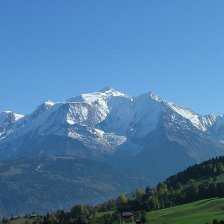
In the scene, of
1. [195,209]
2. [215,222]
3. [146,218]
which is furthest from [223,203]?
[215,222]

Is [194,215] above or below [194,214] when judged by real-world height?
below

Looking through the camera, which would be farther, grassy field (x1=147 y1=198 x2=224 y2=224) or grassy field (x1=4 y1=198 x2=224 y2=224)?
grassy field (x1=147 y1=198 x2=224 y2=224)

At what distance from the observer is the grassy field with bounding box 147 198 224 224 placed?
167950mm

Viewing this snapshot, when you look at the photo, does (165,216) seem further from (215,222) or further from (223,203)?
(215,222)

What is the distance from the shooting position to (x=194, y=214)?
7195 inches

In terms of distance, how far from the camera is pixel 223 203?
18850cm

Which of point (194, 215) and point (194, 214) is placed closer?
point (194, 215)

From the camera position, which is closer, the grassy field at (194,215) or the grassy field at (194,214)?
the grassy field at (194,215)

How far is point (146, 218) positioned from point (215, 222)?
1906 inches

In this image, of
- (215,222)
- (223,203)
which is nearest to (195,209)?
(223,203)

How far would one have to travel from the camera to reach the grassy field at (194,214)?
168m

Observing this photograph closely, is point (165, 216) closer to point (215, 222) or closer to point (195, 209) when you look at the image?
point (195, 209)

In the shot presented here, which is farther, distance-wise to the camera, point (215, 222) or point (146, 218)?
point (146, 218)

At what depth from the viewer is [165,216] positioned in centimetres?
19250
